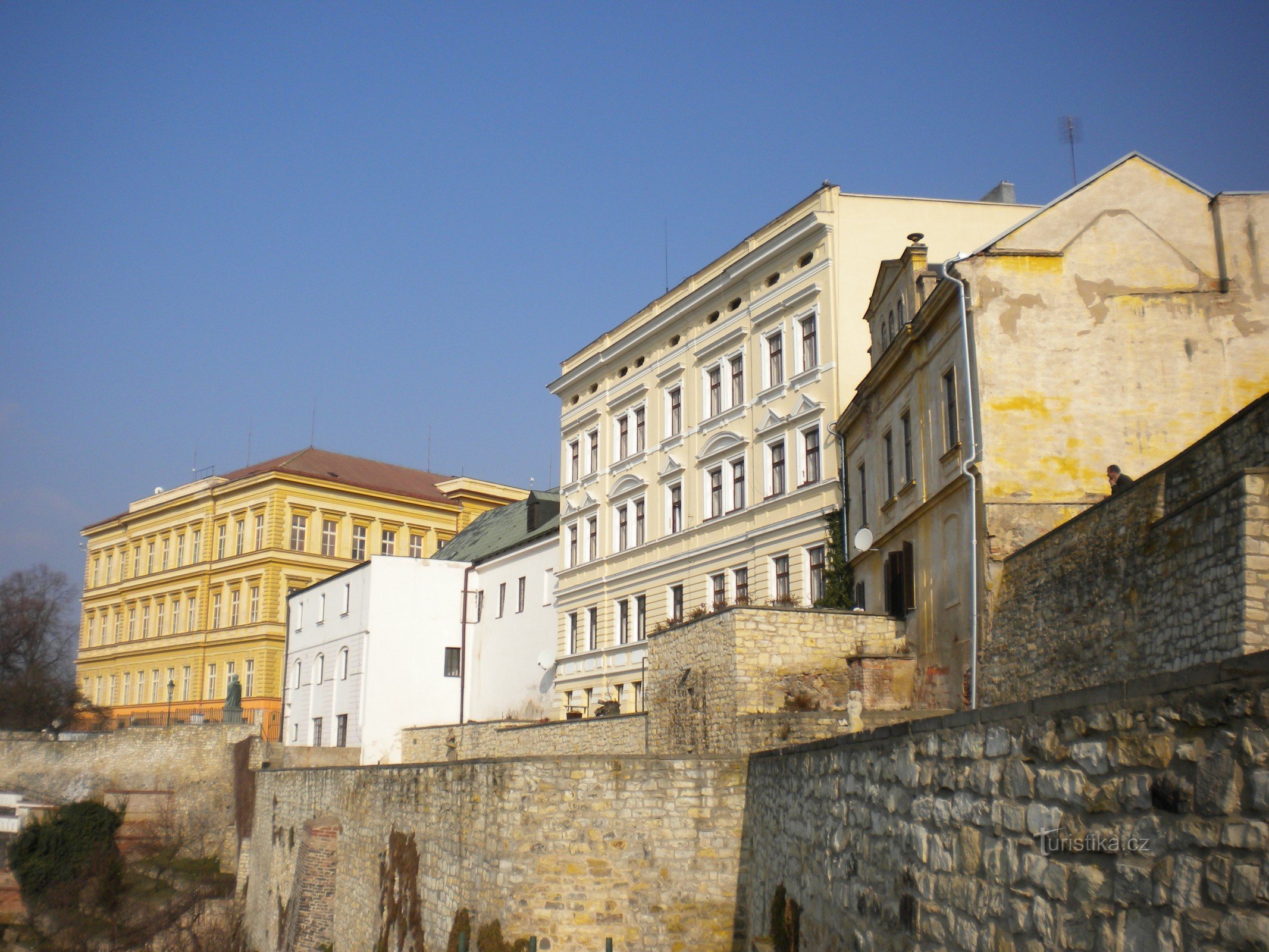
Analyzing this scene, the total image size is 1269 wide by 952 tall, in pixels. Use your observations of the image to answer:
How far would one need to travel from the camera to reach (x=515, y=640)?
146 feet

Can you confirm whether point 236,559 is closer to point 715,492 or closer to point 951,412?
point 715,492

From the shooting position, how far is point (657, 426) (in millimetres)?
37250

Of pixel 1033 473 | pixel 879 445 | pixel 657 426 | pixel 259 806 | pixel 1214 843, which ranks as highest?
pixel 657 426

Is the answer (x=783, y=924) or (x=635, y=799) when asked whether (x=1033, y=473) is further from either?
(x=783, y=924)

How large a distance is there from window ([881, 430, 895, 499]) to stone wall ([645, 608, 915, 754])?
2.72 m

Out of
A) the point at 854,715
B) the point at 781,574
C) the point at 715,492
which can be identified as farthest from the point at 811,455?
the point at 854,715

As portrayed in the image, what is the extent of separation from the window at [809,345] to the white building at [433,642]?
1542cm

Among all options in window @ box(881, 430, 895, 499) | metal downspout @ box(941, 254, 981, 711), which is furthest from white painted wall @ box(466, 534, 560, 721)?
metal downspout @ box(941, 254, 981, 711)

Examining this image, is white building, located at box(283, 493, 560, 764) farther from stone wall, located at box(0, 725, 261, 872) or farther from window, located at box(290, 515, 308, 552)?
window, located at box(290, 515, 308, 552)

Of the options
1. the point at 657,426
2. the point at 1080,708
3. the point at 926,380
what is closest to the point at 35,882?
the point at 657,426

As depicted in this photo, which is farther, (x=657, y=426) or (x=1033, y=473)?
(x=657, y=426)

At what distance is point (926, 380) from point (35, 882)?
3272cm

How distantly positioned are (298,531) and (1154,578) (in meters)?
58.1

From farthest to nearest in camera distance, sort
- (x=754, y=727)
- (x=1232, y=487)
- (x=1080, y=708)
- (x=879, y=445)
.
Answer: (x=879, y=445) → (x=754, y=727) → (x=1232, y=487) → (x=1080, y=708)
